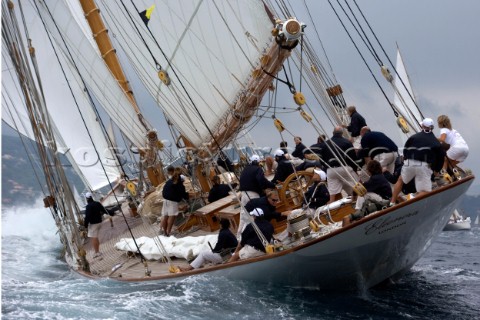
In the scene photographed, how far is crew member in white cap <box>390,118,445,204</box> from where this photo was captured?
1130 cm

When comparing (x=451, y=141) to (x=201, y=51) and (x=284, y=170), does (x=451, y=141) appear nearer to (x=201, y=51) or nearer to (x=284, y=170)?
(x=284, y=170)

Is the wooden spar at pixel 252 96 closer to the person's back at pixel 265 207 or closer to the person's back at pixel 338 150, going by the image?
the person's back at pixel 338 150

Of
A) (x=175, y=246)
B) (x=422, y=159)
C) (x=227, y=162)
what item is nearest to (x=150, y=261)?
(x=175, y=246)

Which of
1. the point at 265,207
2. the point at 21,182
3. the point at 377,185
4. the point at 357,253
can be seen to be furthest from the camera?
the point at 21,182

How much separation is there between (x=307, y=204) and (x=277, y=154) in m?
2.41

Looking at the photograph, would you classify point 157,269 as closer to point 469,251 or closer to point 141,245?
point 141,245

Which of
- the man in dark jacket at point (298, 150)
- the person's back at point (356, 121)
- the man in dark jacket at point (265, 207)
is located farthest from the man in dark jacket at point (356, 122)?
the man in dark jacket at point (265, 207)

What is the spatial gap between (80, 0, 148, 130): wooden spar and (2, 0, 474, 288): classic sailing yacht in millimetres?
35

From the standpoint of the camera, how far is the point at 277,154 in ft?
47.5

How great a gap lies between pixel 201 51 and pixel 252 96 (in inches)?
65.9

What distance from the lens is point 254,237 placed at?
11641mm

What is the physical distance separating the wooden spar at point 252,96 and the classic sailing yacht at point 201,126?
0.03m

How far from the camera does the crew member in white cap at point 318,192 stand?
1259cm

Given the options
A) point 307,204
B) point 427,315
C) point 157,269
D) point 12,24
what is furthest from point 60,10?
point 427,315
